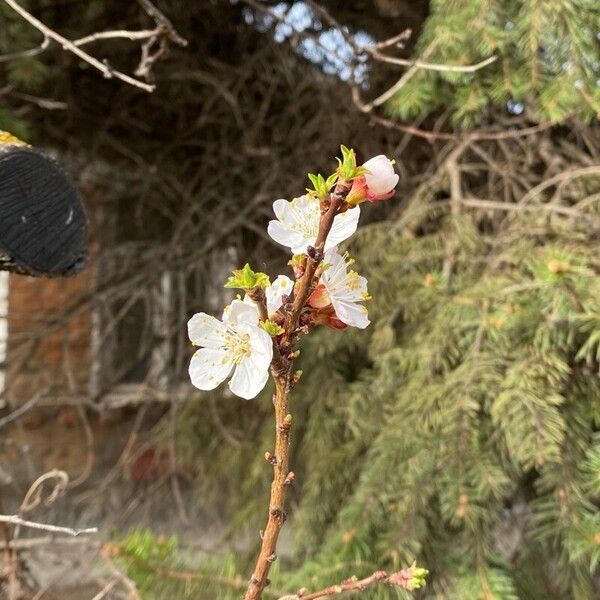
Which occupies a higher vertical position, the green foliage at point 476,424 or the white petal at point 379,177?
the white petal at point 379,177

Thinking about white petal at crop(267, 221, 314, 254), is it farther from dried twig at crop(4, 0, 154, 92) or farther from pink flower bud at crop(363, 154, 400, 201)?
dried twig at crop(4, 0, 154, 92)

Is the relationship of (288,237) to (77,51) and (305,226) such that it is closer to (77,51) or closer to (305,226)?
(305,226)

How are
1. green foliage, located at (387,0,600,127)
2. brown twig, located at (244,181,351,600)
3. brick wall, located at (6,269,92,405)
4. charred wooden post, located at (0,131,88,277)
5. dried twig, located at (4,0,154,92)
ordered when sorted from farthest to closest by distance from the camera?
brick wall, located at (6,269,92,405)
green foliage, located at (387,0,600,127)
dried twig, located at (4,0,154,92)
charred wooden post, located at (0,131,88,277)
brown twig, located at (244,181,351,600)

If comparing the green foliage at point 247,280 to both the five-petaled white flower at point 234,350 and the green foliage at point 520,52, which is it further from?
the green foliage at point 520,52

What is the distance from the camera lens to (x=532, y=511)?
1.02 meters

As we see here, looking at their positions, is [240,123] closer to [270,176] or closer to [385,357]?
[270,176]

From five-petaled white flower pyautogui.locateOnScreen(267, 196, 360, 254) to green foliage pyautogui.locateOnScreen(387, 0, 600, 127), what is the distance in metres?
0.64

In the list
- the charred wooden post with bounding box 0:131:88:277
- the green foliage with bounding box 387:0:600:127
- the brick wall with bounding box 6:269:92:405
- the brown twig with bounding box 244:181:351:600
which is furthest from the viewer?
the brick wall with bounding box 6:269:92:405

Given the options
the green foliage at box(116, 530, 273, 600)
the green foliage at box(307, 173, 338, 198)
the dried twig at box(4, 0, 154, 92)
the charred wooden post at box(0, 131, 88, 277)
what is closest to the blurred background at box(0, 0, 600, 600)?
the green foliage at box(116, 530, 273, 600)

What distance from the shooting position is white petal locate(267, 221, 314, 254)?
48 cm

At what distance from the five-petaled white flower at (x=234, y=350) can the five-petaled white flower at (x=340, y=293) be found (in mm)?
49

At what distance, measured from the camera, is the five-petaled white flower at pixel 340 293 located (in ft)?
1.55

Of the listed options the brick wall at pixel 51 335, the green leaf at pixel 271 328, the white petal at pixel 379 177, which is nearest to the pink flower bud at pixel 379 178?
the white petal at pixel 379 177

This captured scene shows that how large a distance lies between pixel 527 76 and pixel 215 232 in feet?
3.51
